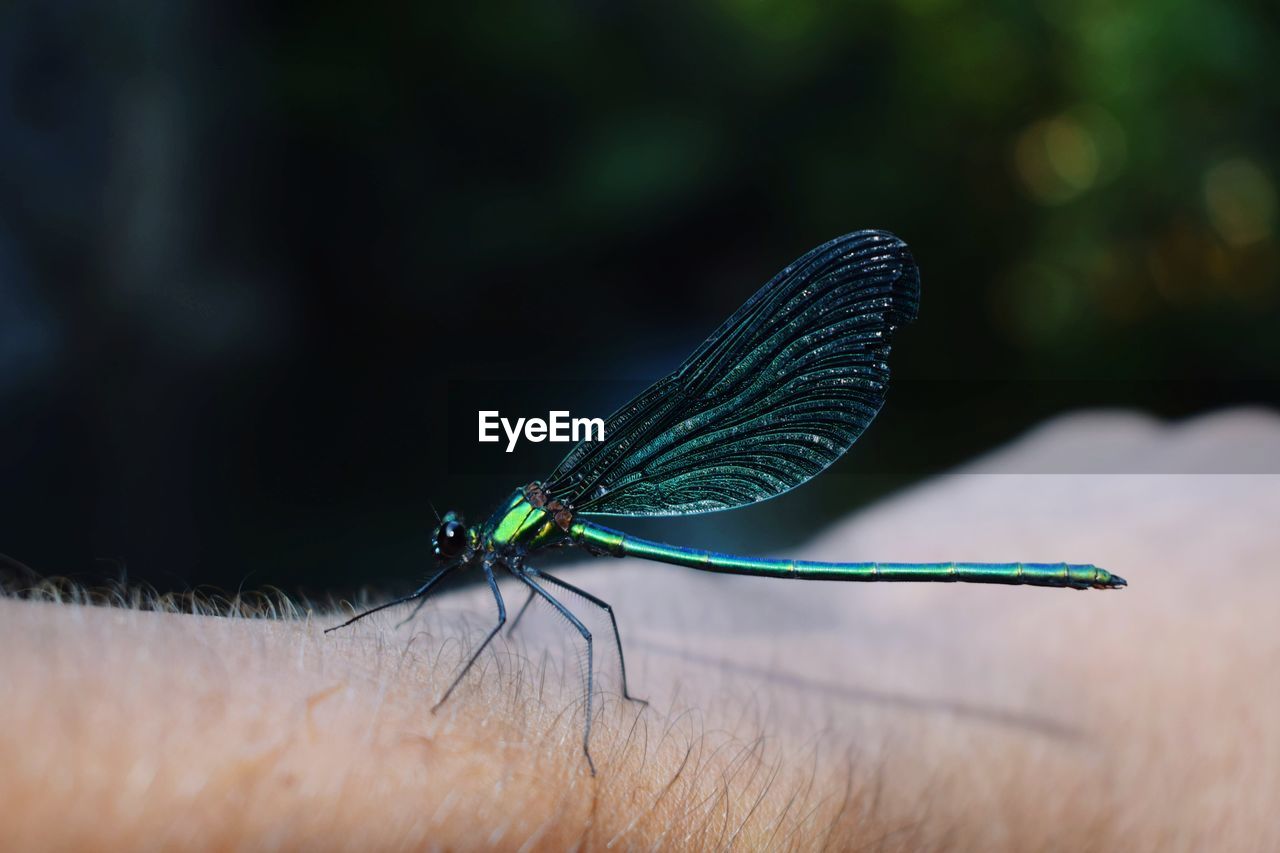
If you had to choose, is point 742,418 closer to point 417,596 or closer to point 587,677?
point 587,677

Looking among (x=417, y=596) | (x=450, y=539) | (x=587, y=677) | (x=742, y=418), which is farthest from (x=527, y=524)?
(x=742, y=418)

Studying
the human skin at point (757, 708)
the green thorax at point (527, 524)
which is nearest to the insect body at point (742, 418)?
the green thorax at point (527, 524)

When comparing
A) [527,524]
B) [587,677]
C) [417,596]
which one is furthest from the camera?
[527,524]

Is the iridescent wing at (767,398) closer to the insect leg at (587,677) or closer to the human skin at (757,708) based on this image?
the insect leg at (587,677)

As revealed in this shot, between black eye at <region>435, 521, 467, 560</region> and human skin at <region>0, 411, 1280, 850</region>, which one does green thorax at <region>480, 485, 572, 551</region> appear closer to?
black eye at <region>435, 521, 467, 560</region>

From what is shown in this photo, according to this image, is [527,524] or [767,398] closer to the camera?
[527,524]

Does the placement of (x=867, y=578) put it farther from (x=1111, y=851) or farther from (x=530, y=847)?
(x=530, y=847)
